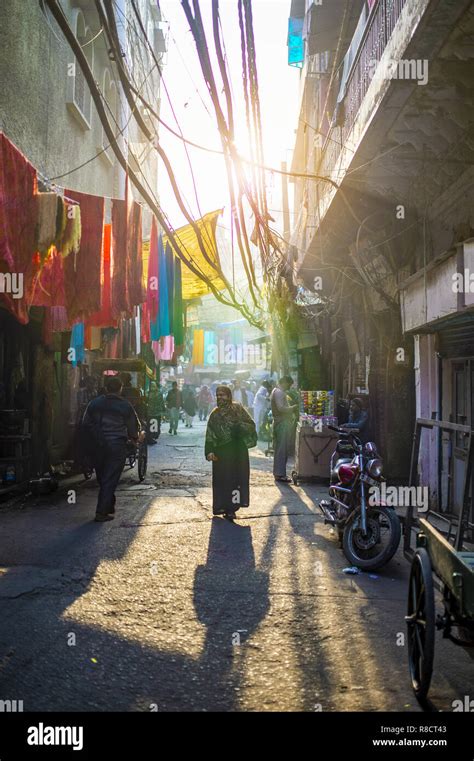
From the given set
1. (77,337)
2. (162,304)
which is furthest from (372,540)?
(162,304)

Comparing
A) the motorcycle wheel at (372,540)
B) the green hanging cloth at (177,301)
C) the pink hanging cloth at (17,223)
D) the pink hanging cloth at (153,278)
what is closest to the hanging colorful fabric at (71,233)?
the pink hanging cloth at (17,223)

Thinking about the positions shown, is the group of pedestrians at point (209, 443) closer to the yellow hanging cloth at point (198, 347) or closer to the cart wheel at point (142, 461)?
the cart wheel at point (142, 461)

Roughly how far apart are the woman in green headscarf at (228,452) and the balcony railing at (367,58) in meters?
4.25

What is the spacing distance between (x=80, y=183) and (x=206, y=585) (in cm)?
1009

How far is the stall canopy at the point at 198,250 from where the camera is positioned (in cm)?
1289

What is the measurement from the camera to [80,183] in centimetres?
1308

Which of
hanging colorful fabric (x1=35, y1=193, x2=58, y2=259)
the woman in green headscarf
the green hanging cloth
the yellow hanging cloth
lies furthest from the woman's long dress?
the yellow hanging cloth

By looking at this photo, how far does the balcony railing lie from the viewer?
6.95 m

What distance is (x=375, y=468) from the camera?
6.44m

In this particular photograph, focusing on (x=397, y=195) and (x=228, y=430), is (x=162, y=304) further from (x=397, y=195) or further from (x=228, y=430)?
(x=397, y=195)

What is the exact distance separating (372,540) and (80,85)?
1079 centimetres

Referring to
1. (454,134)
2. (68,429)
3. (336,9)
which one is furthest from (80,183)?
(454,134)

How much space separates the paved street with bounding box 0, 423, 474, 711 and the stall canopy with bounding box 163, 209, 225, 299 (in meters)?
5.93

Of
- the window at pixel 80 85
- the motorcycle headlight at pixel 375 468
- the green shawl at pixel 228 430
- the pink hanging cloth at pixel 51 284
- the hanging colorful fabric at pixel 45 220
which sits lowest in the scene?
the motorcycle headlight at pixel 375 468
